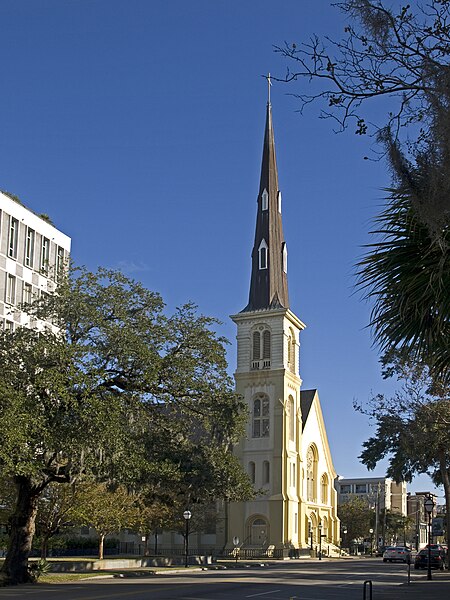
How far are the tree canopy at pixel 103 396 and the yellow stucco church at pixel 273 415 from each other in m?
46.9

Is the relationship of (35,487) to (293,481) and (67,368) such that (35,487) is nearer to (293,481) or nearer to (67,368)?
(67,368)

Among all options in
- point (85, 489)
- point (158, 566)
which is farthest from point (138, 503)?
point (85, 489)

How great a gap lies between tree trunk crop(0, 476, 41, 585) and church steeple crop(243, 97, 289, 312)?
180ft

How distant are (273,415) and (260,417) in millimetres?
1469

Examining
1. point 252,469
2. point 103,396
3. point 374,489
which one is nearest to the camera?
point 103,396

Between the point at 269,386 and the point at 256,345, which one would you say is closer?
the point at 269,386

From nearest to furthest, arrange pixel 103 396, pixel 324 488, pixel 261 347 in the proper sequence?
1. pixel 103 396
2. pixel 261 347
3. pixel 324 488

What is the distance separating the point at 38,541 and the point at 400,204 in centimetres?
3671

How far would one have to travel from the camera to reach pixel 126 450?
27.7 m

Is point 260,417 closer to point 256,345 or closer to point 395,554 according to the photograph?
point 256,345

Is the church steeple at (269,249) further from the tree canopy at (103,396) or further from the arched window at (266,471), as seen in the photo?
the tree canopy at (103,396)

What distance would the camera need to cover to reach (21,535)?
92.1 ft

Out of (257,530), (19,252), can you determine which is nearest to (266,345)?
(257,530)

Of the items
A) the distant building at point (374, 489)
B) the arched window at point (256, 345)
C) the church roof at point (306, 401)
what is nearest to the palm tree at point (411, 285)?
the arched window at point (256, 345)
